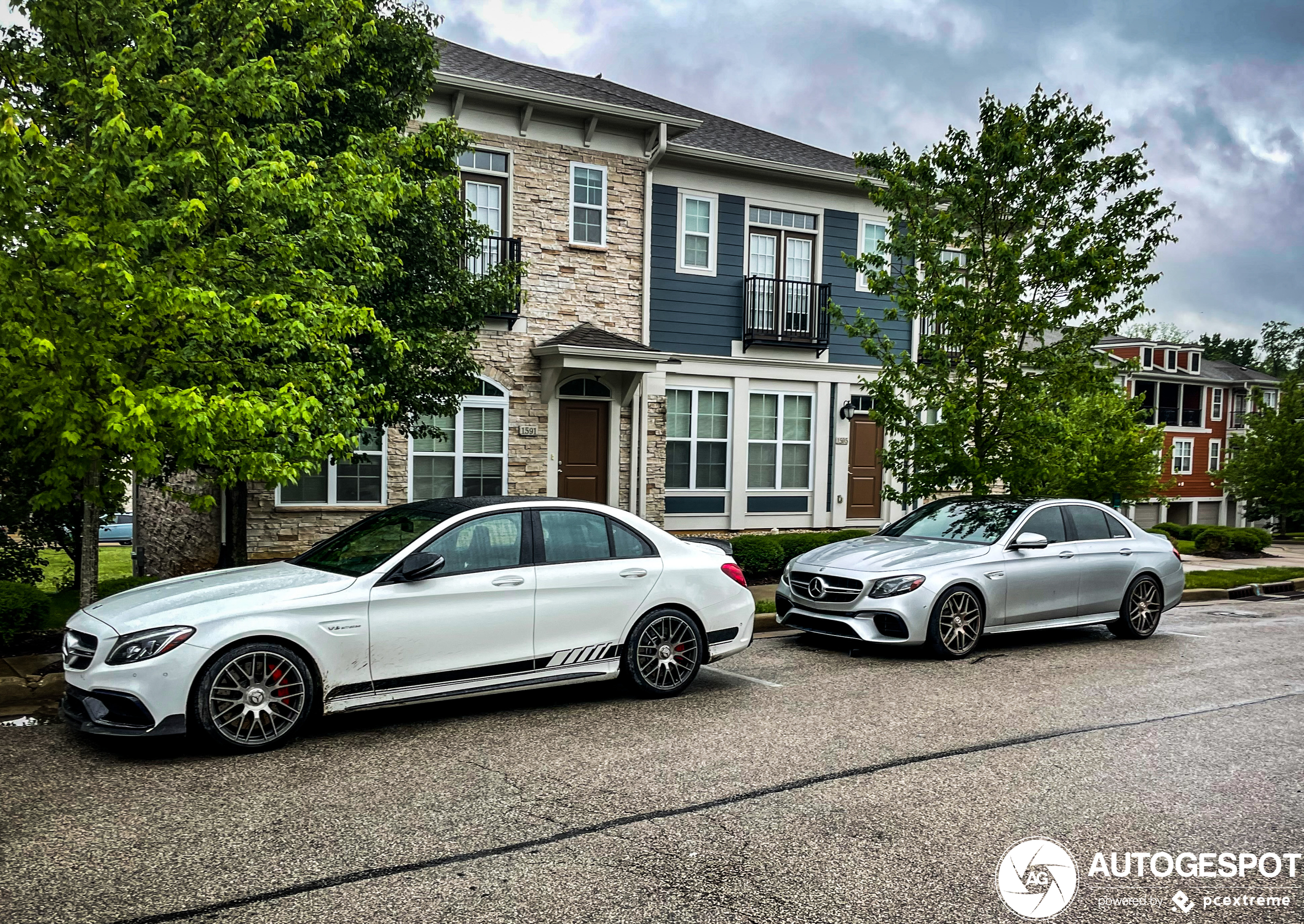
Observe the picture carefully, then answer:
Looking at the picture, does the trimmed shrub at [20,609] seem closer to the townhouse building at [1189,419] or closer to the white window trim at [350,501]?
the white window trim at [350,501]

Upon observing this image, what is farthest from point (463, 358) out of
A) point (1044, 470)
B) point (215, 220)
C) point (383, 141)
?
point (1044, 470)

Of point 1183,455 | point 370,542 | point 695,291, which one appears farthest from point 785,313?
point 1183,455

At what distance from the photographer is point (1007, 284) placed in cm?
1288

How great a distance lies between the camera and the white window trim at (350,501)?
50.7 ft

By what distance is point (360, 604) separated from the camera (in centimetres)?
636

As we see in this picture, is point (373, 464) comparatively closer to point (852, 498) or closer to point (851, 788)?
point (852, 498)

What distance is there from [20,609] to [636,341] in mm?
11345

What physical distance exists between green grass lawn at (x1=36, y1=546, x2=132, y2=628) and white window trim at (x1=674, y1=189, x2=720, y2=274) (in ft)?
34.7

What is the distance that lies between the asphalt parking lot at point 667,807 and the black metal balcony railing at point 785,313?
38.4 ft

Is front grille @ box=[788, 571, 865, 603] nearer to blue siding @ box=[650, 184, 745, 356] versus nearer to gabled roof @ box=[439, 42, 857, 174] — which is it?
blue siding @ box=[650, 184, 745, 356]

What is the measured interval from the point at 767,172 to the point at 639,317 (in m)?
3.96

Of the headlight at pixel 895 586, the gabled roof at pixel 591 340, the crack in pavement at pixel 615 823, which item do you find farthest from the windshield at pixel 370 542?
the gabled roof at pixel 591 340

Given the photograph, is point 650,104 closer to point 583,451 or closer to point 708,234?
point 708,234

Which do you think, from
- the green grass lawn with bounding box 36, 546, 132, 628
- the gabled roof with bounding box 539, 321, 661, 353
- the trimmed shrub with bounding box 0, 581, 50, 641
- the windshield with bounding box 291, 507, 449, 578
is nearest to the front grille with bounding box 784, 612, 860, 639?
the windshield with bounding box 291, 507, 449, 578
